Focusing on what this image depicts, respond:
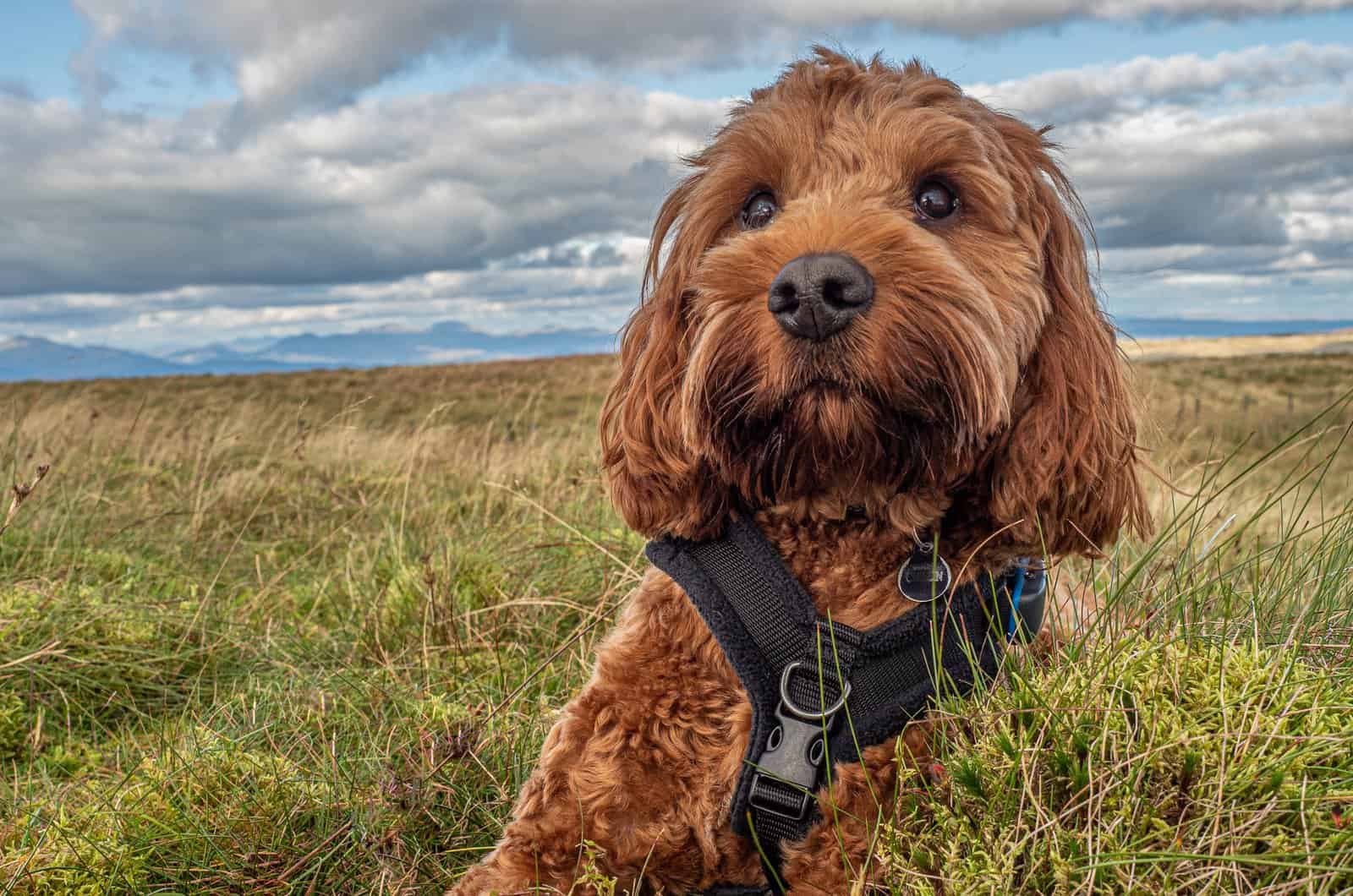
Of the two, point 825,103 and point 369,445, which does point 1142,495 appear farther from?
point 369,445

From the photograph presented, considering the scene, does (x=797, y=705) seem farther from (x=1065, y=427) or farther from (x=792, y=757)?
(x=1065, y=427)

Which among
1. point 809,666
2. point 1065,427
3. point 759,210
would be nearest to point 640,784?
point 809,666

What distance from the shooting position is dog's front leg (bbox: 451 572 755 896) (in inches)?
89.9

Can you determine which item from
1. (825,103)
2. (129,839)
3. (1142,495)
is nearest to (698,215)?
(825,103)

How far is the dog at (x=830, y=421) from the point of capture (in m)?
2.16

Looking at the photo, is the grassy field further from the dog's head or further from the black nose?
the black nose

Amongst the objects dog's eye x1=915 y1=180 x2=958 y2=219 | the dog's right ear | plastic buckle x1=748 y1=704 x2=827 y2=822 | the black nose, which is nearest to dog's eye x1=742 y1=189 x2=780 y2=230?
the dog's right ear

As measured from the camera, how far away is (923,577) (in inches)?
95.2

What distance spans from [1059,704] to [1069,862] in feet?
1.17

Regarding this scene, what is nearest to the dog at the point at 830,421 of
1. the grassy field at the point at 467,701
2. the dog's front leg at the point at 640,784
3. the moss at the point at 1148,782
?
the dog's front leg at the point at 640,784

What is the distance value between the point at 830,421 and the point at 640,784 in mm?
927

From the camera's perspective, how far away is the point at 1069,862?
1882 mm

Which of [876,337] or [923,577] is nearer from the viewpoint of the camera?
[876,337]

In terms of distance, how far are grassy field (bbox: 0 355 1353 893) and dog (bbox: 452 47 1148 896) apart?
1.07ft
